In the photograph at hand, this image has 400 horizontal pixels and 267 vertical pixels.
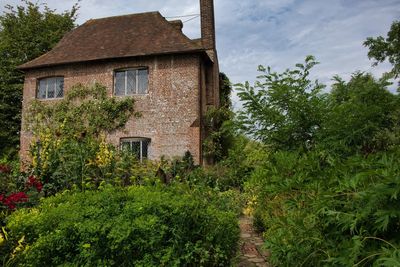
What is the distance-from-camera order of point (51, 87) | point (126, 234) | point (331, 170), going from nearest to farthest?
point (331, 170)
point (126, 234)
point (51, 87)

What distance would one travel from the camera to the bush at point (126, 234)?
11.4 ft

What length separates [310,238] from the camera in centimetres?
205

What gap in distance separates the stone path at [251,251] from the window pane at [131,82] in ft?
33.8

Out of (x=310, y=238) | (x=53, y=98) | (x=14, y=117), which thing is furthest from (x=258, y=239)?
(x=14, y=117)

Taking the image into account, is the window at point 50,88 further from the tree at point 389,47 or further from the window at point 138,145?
the tree at point 389,47

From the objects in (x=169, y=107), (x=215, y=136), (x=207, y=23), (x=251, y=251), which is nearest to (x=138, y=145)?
(x=169, y=107)

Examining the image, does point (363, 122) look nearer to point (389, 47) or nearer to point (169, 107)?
point (169, 107)

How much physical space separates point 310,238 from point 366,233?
395 mm

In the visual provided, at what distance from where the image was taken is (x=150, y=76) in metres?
15.2

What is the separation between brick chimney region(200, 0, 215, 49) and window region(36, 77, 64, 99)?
7.30m

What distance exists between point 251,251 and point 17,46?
74.6 ft

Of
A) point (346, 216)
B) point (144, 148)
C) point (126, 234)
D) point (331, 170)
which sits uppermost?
point (144, 148)

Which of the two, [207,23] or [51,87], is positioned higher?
[207,23]

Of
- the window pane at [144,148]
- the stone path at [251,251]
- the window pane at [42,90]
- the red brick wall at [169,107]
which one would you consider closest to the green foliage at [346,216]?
the stone path at [251,251]
